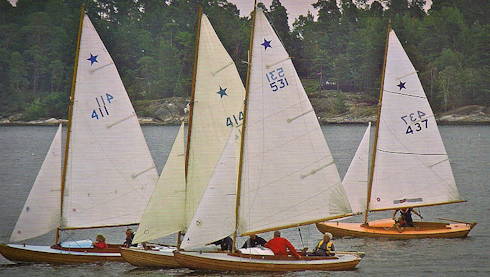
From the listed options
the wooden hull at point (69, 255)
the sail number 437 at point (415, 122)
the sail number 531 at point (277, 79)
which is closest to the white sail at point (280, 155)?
the sail number 531 at point (277, 79)

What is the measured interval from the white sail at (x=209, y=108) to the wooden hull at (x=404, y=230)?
1109 cm

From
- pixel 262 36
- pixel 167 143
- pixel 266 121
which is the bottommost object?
pixel 167 143

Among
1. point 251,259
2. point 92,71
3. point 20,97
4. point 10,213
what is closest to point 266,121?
point 251,259

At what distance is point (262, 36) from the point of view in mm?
31391

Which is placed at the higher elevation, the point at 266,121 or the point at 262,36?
the point at 262,36

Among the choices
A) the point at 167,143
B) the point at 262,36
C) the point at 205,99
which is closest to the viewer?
the point at 262,36

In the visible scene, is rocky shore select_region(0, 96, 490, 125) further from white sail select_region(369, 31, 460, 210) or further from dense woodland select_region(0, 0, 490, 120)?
white sail select_region(369, 31, 460, 210)

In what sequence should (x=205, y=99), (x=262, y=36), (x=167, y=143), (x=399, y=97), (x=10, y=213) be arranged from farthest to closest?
(x=167, y=143)
(x=10, y=213)
(x=399, y=97)
(x=205, y=99)
(x=262, y=36)

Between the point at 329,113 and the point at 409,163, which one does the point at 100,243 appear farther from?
the point at 329,113

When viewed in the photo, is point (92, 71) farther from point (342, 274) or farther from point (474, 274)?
point (474, 274)

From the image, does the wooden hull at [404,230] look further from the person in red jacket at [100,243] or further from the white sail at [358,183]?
the person in red jacket at [100,243]

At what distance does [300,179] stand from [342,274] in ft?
13.8

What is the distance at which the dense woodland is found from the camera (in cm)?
16238

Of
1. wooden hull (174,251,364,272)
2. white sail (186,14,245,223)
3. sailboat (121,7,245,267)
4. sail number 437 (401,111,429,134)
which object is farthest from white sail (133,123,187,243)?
sail number 437 (401,111,429,134)
